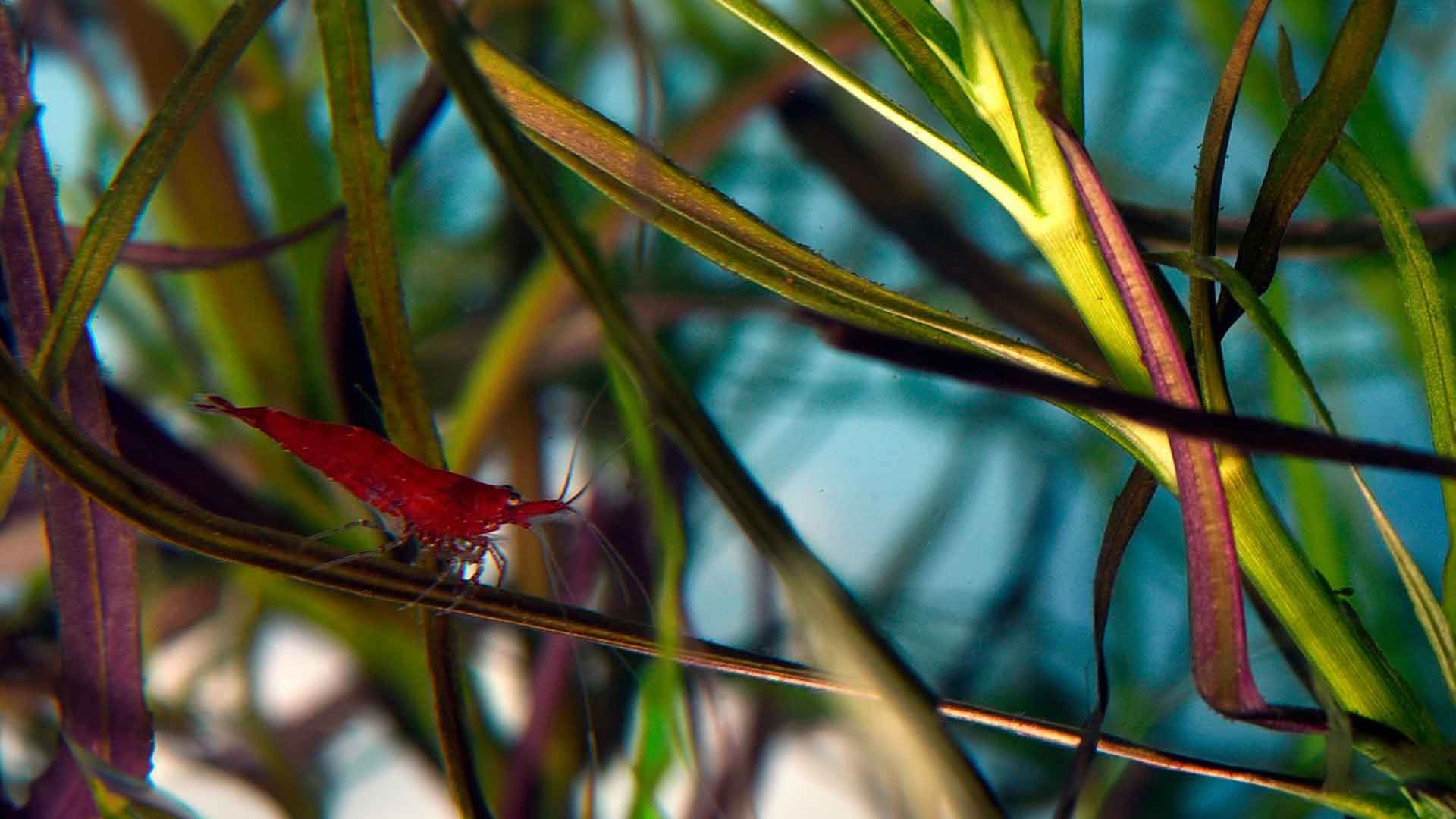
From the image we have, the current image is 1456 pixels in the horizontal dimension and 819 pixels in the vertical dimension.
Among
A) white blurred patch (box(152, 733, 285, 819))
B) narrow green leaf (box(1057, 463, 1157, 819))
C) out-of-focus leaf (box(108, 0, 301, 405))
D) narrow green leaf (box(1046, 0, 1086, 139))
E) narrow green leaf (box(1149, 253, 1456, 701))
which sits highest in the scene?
out-of-focus leaf (box(108, 0, 301, 405))

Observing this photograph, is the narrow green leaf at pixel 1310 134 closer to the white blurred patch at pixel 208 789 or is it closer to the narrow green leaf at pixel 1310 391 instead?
the narrow green leaf at pixel 1310 391

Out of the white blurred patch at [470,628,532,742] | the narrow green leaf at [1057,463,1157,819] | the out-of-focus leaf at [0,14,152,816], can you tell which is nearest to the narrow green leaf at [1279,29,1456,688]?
the narrow green leaf at [1057,463,1157,819]

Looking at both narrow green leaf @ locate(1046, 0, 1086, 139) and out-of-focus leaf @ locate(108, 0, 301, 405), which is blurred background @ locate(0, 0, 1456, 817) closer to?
out-of-focus leaf @ locate(108, 0, 301, 405)

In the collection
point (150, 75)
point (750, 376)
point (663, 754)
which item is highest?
point (750, 376)

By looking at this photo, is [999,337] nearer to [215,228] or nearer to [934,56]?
[934,56]

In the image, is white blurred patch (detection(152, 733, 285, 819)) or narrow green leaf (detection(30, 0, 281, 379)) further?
white blurred patch (detection(152, 733, 285, 819))

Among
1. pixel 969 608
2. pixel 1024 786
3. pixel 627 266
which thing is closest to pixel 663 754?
pixel 627 266

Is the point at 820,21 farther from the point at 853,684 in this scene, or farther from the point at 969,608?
the point at 853,684
